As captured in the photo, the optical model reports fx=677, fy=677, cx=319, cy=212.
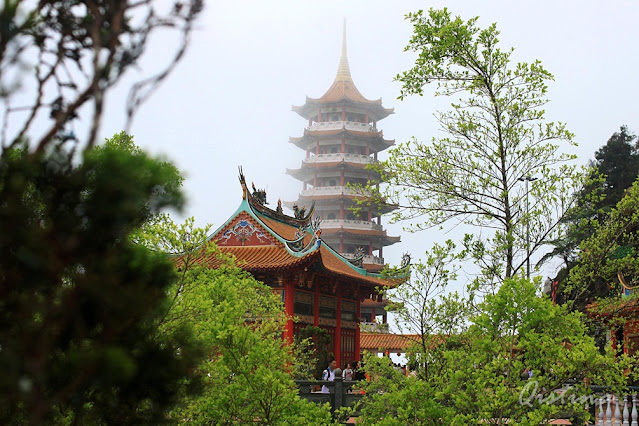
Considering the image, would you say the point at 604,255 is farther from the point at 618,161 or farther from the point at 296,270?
the point at 618,161

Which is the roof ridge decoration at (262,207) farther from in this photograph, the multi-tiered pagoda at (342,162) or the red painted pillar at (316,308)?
the multi-tiered pagoda at (342,162)

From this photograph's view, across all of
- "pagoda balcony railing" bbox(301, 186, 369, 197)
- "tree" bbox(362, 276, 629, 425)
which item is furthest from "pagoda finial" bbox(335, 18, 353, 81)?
"tree" bbox(362, 276, 629, 425)

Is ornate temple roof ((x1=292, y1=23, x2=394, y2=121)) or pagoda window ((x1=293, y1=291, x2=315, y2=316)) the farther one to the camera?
ornate temple roof ((x1=292, y1=23, x2=394, y2=121))

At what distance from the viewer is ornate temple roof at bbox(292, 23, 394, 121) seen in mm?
41531

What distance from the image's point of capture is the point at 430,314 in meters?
7.04

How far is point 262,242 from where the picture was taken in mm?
19672

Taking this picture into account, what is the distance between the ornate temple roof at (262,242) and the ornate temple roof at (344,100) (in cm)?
2021

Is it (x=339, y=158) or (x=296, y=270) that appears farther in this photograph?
(x=339, y=158)

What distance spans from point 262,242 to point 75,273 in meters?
17.5

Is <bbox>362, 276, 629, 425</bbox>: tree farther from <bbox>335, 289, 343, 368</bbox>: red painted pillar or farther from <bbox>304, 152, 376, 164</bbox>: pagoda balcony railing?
<bbox>304, 152, 376, 164</bbox>: pagoda balcony railing

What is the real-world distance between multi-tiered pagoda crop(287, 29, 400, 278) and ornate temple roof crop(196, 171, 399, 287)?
670 inches

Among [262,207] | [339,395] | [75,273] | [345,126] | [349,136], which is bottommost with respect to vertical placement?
[339,395]

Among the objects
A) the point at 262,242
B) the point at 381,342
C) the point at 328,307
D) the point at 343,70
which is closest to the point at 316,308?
the point at 328,307

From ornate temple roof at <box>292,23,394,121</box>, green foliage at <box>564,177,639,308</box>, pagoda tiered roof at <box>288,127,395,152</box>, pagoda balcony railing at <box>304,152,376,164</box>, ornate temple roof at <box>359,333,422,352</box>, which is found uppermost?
ornate temple roof at <box>292,23,394,121</box>
